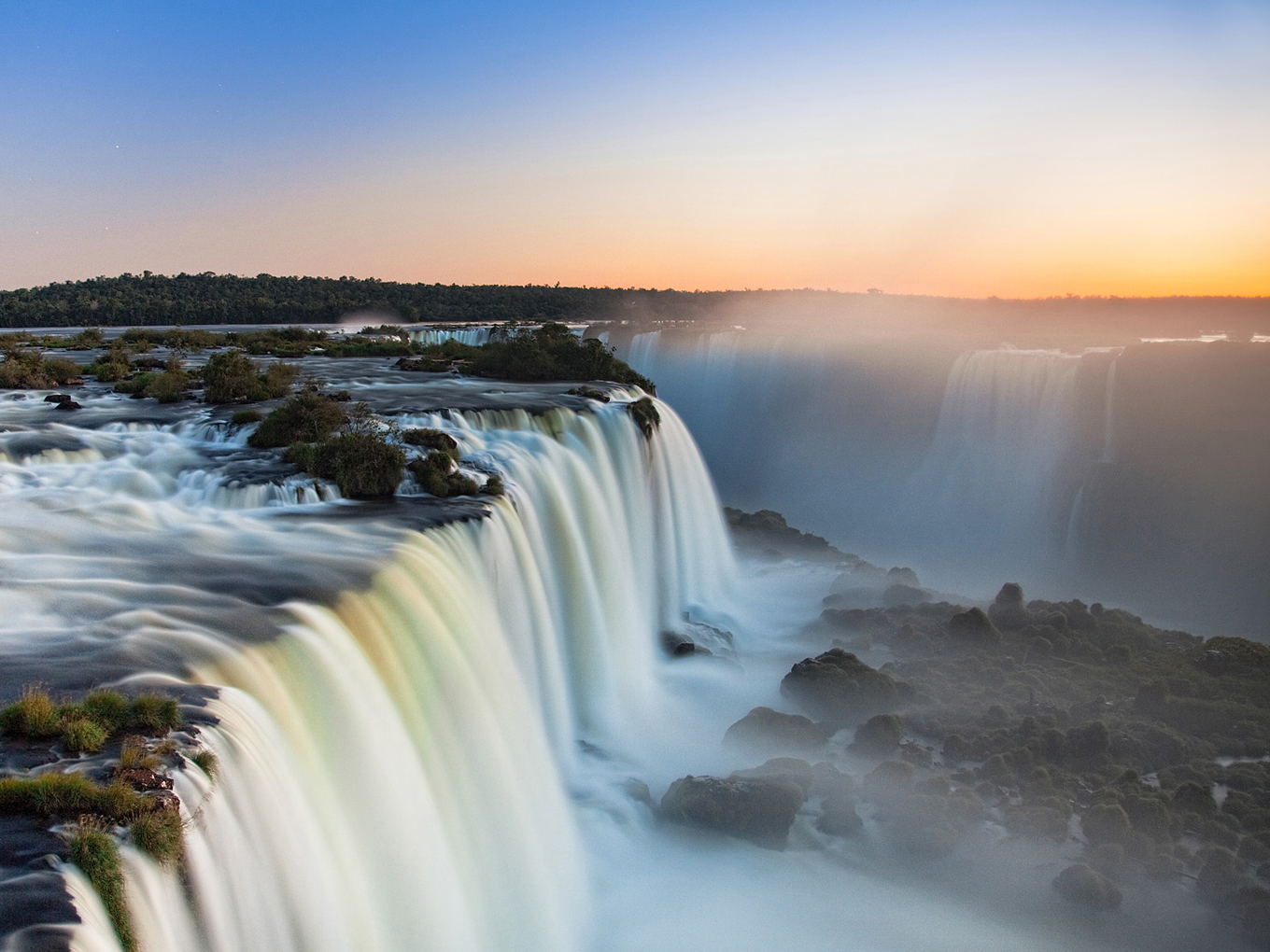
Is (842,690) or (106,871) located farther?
(842,690)

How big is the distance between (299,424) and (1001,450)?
2845 centimetres

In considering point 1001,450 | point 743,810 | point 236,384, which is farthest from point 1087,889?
point 1001,450

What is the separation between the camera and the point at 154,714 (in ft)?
19.5

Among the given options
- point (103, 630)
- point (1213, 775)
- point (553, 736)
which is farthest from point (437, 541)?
point (1213, 775)

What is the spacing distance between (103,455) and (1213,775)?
64.1ft

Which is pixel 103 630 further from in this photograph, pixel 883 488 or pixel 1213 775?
pixel 883 488

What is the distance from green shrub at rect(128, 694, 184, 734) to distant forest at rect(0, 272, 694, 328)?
55831mm

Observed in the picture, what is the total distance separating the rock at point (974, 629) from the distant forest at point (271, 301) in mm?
54549

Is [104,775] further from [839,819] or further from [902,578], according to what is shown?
[902,578]

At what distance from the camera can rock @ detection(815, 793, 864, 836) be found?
11.8 m

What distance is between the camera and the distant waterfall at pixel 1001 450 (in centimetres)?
3194

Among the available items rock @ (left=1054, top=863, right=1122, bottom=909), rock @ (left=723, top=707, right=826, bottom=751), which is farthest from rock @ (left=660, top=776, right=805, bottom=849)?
rock @ (left=1054, top=863, right=1122, bottom=909)

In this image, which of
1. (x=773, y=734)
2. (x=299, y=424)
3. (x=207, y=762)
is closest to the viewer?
(x=207, y=762)

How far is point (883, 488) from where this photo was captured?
37562mm
